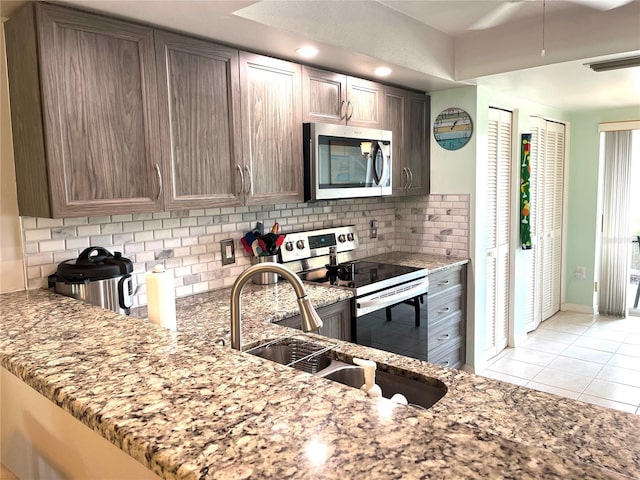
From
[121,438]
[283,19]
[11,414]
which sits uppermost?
[283,19]

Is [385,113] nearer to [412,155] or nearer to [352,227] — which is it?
[412,155]

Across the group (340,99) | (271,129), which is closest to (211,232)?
(271,129)

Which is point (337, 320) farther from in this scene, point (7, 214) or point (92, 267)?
point (7, 214)

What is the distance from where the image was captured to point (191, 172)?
2.25 m

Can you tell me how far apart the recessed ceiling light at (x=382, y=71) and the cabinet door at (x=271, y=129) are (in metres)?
0.57

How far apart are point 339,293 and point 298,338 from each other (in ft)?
2.85

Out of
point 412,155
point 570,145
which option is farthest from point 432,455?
point 570,145

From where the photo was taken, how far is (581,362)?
419 cm

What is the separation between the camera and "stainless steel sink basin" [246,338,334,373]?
1703mm

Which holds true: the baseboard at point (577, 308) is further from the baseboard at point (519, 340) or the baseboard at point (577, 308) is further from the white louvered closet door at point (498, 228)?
the white louvered closet door at point (498, 228)

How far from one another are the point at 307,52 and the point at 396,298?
154 cm

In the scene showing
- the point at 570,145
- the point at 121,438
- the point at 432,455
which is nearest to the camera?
the point at 432,455

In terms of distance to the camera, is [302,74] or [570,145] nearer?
[302,74]

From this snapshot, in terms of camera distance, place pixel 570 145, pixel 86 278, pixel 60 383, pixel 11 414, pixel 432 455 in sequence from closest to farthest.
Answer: pixel 432 455
pixel 60 383
pixel 11 414
pixel 86 278
pixel 570 145
